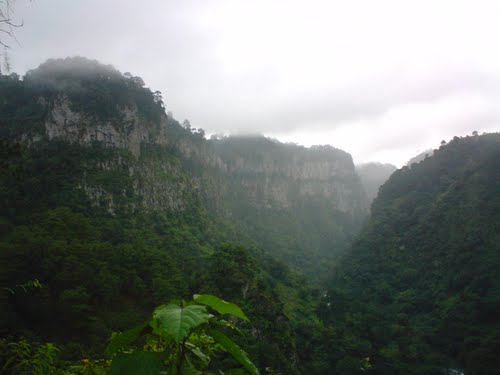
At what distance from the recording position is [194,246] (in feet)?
121

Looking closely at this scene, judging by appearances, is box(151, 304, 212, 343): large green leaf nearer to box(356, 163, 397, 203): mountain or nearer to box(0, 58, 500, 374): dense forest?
box(0, 58, 500, 374): dense forest

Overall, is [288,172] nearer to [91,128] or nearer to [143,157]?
[143,157]

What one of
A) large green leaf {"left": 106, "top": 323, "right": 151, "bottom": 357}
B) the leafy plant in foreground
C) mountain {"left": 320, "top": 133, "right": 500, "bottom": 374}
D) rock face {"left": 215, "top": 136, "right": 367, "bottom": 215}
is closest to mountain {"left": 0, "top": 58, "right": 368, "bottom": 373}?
large green leaf {"left": 106, "top": 323, "right": 151, "bottom": 357}

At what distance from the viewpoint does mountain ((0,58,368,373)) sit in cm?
1566

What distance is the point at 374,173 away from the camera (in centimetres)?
17388

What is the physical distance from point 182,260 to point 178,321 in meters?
30.0

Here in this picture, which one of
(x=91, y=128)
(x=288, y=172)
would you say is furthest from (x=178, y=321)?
(x=288, y=172)

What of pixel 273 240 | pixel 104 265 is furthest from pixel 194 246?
pixel 273 240

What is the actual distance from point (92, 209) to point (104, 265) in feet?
49.7

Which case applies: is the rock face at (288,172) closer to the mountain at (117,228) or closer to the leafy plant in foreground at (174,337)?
the mountain at (117,228)

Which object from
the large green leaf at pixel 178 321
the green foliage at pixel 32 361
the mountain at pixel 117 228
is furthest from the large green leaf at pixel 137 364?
the mountain at pixel 117 228

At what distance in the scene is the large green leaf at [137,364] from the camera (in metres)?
0.99

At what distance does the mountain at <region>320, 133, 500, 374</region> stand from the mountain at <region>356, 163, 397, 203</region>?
103m

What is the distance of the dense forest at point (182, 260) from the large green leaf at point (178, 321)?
27mm
